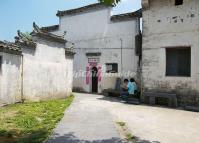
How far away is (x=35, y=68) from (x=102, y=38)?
6453 mm

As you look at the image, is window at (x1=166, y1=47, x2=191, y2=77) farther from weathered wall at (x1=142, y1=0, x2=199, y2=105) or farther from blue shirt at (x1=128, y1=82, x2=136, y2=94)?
blue shirt at (x1=128, y1=82, x2=136, y2=94)

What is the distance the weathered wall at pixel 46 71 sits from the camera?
12789 mm

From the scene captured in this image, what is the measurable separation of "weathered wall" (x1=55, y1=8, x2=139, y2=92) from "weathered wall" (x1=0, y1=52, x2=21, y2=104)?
709 cm

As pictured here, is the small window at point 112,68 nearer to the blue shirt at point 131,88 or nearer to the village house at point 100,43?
the village house at point 100,43

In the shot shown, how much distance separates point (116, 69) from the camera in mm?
17469

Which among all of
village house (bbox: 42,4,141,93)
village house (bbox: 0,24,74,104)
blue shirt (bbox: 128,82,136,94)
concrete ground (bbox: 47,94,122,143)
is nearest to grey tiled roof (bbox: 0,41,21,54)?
village house (bbox: 0,24,74,104)

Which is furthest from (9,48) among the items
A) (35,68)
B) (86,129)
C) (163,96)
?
(163,96)

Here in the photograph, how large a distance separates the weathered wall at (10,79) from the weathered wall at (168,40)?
667 cm

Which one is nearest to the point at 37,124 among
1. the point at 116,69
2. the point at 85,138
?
the point at 85,138

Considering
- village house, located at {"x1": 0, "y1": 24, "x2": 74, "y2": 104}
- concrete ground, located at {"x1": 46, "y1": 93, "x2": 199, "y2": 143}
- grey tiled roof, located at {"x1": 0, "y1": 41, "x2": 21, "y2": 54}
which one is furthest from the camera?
village house, located at {"x1": 0, "y1": 24, "x2": 74, "y2": 104}

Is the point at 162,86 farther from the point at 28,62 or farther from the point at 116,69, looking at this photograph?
the point at 28,62

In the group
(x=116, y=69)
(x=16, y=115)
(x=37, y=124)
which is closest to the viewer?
(x=37, y=124)

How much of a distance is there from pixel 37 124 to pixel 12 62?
175 inches

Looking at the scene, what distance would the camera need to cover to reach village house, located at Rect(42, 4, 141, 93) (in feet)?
55.0
